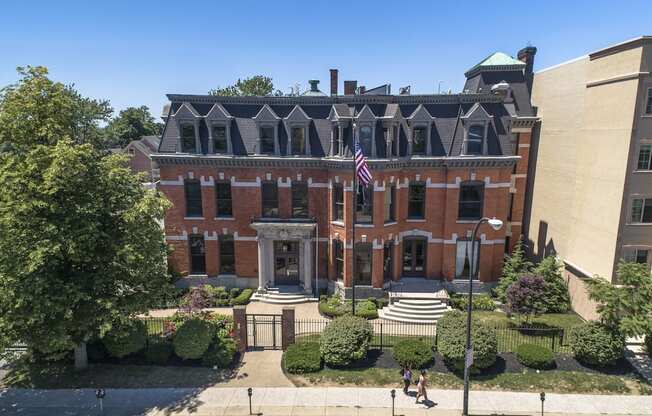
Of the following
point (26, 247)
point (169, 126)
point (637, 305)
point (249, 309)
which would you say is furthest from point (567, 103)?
point (26, 247)

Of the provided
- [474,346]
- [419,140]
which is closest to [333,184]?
[419,140]

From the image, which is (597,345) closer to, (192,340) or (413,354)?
(413,354)

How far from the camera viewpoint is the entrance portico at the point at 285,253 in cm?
2608

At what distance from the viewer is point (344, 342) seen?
18.2m

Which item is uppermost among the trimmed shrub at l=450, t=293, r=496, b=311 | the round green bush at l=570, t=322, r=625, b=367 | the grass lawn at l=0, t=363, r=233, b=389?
the round green bush at l=570, t=322, r=625, b=367

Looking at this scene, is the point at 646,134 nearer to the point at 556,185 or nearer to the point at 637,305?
the point at 556,185

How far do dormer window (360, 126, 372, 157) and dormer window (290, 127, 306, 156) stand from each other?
404 cm

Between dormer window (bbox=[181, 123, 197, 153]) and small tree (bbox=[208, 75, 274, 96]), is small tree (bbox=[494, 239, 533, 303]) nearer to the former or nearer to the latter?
dormer window (bbox=[181, 123, 197, 153])

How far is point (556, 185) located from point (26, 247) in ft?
97.7

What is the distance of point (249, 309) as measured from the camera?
25.0 meters

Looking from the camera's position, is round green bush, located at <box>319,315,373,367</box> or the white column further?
the white column

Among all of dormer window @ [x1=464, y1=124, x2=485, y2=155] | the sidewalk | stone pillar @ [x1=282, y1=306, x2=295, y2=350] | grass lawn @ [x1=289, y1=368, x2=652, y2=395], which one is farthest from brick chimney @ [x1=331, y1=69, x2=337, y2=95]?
the sidewalk

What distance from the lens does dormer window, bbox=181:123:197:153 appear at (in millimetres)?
26359

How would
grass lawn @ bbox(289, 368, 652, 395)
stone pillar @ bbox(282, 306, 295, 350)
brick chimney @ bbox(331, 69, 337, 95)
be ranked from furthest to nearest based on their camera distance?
brick chimney @ bbox(331, 69, 337, 95) → stone pillar @ bbox(282, 306, 295, 350) → grass lawn @ bbox(289, 368, 652, 395)
